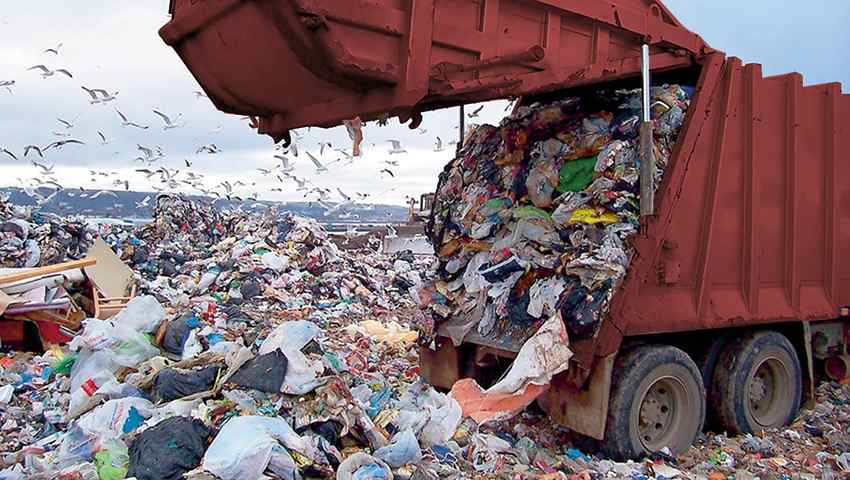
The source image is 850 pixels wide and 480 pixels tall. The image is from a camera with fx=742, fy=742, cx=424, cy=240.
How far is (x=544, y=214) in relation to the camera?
4844mm

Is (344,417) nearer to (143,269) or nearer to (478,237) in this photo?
(478,237)

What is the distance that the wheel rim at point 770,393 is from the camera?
17.6ft

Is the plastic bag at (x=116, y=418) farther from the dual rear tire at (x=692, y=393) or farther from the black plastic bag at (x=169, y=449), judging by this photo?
the dual rear tire at (x=692, y=393)

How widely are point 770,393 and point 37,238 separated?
10.4 meters

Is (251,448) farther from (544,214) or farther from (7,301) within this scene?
(7,301)

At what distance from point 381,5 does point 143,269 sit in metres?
10.1

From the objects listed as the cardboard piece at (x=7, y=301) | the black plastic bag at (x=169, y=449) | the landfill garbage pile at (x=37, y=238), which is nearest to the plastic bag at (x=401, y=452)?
the black plastic bag at (x=169, y=449)

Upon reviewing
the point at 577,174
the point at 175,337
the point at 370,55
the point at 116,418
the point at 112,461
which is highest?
the point at 370,55

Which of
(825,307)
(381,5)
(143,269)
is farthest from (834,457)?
(143,269)

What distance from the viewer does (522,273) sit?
4.75 metres

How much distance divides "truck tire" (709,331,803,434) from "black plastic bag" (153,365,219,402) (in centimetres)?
336

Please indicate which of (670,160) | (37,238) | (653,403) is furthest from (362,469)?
(37,238)

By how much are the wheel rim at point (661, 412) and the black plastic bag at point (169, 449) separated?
8.28ft

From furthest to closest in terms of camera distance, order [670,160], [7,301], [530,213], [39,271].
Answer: [39,271], [7,301], [530,213], [670,160]
